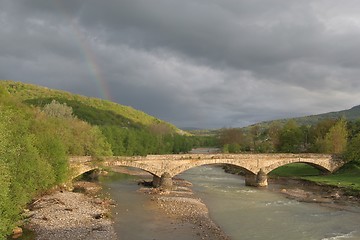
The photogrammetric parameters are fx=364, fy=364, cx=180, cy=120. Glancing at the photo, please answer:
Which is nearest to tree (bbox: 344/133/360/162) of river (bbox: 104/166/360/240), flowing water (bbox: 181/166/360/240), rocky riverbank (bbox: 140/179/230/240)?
flowing water (bbox: 181/166/360/240)

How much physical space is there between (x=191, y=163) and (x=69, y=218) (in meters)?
33.5

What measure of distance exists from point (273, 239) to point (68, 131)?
43.1m

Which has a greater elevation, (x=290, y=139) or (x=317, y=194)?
(x=290, y=139)

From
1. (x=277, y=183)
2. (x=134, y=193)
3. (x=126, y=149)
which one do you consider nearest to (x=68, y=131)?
(x=134, y=193)

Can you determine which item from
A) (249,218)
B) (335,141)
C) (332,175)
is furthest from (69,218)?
(335,141)

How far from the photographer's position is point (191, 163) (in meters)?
67.9

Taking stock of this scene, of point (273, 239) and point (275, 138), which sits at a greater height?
point (275, 138)

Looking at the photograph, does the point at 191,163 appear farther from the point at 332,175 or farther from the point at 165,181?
the point at 332,175

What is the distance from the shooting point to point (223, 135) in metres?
160

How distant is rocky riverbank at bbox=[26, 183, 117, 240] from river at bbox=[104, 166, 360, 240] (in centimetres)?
184

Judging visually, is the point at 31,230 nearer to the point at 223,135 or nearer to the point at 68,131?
the point at 68,131

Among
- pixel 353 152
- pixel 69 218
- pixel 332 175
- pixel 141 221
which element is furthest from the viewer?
pixel 353 152

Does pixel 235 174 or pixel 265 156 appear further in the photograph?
pixel 235 174

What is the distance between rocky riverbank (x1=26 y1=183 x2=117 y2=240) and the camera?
3180 cm
